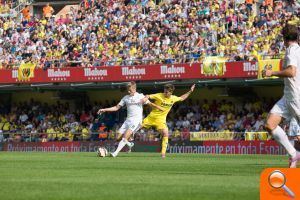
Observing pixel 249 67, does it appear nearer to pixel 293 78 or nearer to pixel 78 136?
pixel 78 136

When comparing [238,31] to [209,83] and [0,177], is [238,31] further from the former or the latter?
[0,177]

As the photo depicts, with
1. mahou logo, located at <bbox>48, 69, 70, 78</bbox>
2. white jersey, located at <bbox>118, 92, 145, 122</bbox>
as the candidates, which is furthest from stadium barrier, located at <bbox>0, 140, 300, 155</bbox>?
white jersey, located at <bbox>118, 92, 145, 122</bbox>

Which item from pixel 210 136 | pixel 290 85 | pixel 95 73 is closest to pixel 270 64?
pixel 210 136

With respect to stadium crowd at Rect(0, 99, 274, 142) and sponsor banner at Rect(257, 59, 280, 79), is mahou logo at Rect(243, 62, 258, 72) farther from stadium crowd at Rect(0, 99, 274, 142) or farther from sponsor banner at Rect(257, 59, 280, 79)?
stadium crowd at Rect(0, 99, 274, 142)

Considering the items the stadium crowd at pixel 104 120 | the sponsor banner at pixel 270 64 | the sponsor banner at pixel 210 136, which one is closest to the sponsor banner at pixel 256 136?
the stadium crowd at pixel 104 120

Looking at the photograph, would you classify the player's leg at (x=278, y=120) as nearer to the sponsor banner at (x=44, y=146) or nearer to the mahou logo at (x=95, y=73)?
the sponsor banner at (x=44, y=146)

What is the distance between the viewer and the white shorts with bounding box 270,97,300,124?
13328 mm

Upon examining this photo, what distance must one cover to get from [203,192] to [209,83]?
28.9 meters

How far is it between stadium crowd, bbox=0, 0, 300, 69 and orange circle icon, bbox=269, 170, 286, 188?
87.4 ft

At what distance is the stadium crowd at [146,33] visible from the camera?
37.0 m

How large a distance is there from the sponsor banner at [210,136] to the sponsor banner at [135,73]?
320cm

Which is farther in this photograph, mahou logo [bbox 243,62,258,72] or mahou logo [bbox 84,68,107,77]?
mahou logo [bbox 84,68,107,77]

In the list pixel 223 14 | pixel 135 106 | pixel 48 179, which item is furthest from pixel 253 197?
pixel 223 14

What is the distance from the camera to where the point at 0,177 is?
45.5 ft
